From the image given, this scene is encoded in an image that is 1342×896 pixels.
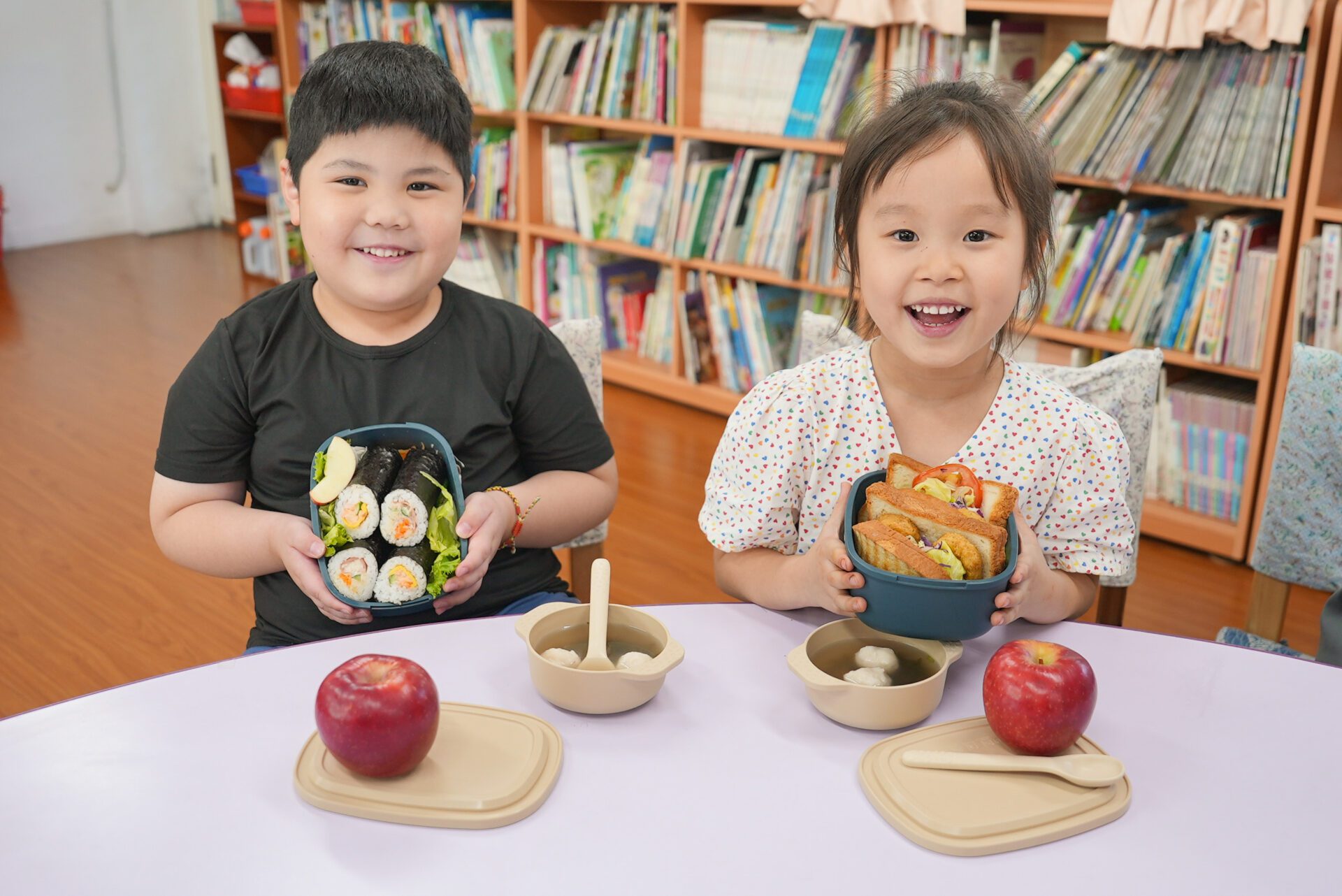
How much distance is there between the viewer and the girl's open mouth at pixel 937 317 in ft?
3.66

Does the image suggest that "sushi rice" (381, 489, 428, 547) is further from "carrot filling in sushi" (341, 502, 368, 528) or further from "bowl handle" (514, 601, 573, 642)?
"bowl handle" (514, 601, 573, 642)

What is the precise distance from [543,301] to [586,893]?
3491mm

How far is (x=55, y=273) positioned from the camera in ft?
17.7

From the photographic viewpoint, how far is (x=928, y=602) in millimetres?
909

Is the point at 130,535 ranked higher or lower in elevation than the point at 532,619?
lower

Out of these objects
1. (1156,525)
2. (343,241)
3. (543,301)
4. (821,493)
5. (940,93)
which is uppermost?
(940,93)

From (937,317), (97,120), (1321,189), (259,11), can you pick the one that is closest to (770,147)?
(1321,189)

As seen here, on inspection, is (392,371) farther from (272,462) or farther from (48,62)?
(48,62)

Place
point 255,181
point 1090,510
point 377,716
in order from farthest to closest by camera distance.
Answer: point 255,181, point 1090,510, point 377,716

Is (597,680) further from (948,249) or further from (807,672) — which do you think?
(948,249)

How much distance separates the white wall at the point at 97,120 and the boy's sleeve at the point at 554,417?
5.46 metres

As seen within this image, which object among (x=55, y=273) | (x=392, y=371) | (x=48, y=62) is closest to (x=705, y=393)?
(x=392, y=371)

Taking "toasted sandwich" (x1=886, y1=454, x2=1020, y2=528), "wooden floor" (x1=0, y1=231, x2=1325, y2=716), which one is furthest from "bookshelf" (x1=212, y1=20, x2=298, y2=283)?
"toasted sandwich" (x1=886, y1=454, x2=1020, y2=528)

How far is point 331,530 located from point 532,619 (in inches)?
8.3
